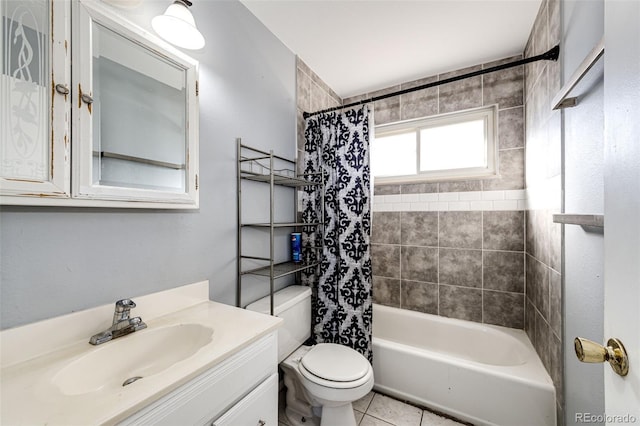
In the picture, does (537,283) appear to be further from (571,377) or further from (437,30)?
(437,30)

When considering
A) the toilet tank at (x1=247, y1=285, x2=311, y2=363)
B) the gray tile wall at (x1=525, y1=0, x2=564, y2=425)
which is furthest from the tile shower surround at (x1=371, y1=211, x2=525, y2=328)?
the toilet tank at (x1=247, y1=285, x2=311, y2=363)

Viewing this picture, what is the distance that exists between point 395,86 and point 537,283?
6.48ft

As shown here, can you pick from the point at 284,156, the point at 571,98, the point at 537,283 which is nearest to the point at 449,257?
the point at 537,283

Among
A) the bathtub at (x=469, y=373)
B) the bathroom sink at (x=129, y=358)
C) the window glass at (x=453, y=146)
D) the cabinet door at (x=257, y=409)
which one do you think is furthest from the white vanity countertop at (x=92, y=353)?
the window glass at (x=453, y=146)

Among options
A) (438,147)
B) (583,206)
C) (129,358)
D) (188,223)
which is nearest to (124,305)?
(129,358)

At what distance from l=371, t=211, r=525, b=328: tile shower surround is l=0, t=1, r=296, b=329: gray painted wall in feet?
3.71

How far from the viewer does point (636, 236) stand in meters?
0.38

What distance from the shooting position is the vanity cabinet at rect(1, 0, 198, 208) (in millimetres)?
677

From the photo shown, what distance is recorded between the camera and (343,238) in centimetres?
177

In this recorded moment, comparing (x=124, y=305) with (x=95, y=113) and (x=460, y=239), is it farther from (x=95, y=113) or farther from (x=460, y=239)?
(x=460, y=239)

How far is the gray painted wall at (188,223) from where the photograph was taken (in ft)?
2.35

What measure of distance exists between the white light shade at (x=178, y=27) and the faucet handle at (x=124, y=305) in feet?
3.52

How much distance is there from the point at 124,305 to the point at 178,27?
3.62ft

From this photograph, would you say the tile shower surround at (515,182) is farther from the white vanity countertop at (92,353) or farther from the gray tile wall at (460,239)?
the white vanity countertop at (92,353)
